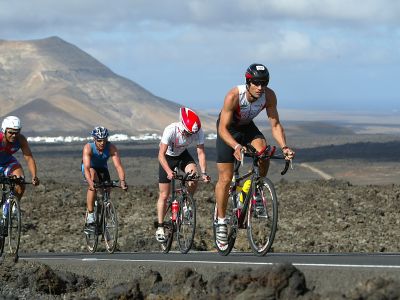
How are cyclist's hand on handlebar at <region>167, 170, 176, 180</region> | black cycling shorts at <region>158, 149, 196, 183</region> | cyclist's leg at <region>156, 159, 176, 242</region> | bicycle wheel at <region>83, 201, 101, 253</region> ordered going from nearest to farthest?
cyclist's hand on handlebar at <region>167, 170, 176, 180</region> → black cycling shorts at <region>158, 149, 196, 183</region> → cyclist's leg at <region>156, 159, 176, 242</region> → bicycle wheel at <region>83, 201, 101, 253</region>

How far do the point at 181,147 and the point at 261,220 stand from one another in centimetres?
328

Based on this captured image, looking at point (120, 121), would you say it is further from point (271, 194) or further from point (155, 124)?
point (271, 194)

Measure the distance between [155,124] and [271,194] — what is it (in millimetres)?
124741

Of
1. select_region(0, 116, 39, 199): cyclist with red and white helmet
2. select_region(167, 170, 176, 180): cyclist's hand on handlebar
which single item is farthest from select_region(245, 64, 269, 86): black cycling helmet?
select_region(0, 116, 39, 199): cyclist with red and white helmet

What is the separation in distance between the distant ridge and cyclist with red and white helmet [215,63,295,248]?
96.9 metres

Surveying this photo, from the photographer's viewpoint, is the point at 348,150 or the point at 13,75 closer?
the point at 348,150

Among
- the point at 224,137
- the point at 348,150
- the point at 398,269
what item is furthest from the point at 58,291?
the point at 348,150

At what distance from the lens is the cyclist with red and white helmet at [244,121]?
1098cm

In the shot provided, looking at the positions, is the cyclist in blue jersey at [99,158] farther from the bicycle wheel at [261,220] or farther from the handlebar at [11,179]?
the bicycle wheel at [261,220]

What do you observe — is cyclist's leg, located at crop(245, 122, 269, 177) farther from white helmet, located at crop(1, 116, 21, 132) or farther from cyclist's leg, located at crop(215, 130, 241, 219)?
white helmet, located at crop(1, 116, 21, 132)

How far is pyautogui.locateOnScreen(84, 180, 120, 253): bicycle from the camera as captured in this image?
1539 centimetres

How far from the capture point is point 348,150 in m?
67.3

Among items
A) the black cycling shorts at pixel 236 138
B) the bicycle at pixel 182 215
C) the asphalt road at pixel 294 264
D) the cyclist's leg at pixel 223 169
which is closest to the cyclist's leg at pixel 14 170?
the asphalt road at pixel 294 264

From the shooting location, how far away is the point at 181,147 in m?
14.4
